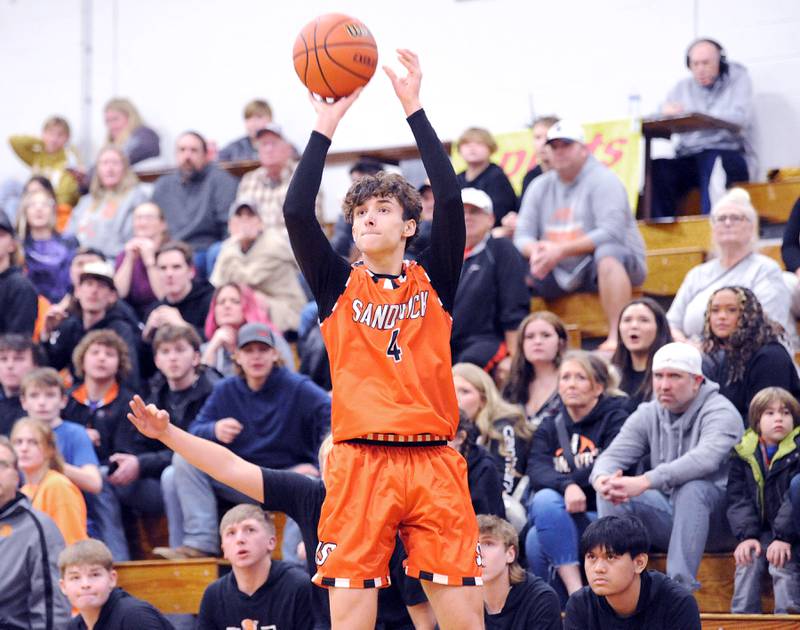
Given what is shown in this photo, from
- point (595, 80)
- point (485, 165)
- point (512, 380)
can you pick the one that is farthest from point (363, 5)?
point (512, 380)

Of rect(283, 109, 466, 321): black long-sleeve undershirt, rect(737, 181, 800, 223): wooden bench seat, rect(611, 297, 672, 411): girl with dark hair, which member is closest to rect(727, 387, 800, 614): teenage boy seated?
rect(611, 297, 672, 411): girl with dark hair

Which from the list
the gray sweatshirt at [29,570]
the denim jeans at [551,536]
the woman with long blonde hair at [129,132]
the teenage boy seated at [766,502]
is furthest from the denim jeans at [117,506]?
the woman with long blonde hair at [129,132]

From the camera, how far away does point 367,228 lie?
3.64 metres

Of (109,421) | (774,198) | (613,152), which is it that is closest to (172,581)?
(109,421)

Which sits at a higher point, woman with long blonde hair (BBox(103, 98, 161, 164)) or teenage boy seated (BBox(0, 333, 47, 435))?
woman with long blonde hair (BBox(103, 98, 161, 164))

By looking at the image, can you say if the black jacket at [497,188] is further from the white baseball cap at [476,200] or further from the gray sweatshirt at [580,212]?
the white baseball cap at [476,200]

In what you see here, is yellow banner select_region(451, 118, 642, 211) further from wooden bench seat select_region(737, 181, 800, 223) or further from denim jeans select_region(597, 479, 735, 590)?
denim jeans select_region(597, 479, 735, 590)

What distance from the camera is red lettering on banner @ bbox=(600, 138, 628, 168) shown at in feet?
29.4

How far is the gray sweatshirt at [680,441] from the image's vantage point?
525 cm

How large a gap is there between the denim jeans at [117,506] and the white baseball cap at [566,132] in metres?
2.83

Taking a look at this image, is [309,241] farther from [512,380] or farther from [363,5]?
[363,5]

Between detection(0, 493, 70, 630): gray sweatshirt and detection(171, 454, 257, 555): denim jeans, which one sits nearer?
detection(0, 493, 70, 630): gray sweatshirt

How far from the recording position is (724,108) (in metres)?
9.09

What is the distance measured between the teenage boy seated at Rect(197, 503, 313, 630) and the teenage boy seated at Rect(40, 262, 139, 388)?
244 centimetres
